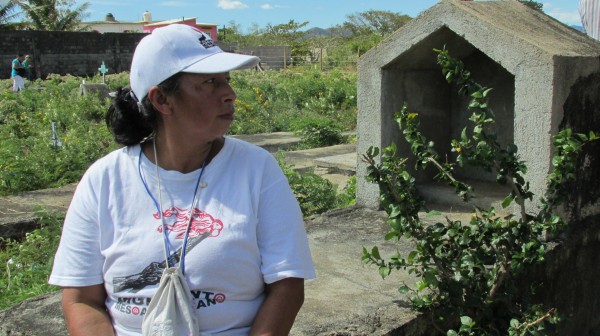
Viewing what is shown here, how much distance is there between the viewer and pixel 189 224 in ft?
6.12

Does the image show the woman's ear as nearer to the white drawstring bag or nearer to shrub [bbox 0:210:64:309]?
the white drawstring bag

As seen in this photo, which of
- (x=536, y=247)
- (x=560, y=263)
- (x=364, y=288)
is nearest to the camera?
(x=536, y=247)

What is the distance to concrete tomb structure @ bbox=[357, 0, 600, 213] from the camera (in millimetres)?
3406

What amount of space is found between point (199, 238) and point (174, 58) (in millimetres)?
533

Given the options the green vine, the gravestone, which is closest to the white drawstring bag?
the green vine

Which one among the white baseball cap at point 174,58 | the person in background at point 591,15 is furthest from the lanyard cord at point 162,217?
the person in background at point 591,15

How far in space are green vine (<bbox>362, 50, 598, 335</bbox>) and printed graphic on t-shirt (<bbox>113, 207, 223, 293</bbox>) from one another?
106cm

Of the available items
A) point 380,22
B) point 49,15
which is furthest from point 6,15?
point 380,22

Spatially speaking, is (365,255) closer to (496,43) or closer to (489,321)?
(489,321)

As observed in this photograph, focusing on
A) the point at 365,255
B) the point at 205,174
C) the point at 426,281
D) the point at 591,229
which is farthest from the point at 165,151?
the point at 591,229

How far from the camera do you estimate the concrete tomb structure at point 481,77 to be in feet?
11.2

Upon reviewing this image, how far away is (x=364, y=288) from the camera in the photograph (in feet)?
10.2

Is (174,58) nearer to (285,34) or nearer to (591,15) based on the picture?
(591,15)

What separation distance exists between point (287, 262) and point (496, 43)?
7.46ft
